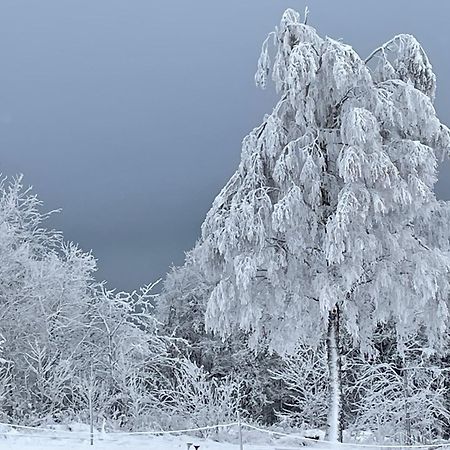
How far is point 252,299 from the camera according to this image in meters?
13.2

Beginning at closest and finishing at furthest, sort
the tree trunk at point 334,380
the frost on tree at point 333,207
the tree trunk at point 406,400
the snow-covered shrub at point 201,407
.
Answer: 1. the frost on tree at point 333,207
2. the tree trunk at point 334,380
3. the snow-covered shrub at point 201,407
4. the tree trunk at point 406,400

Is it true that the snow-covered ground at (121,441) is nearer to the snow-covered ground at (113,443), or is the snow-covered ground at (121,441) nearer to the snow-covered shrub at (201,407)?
the snow-covered ground at (113,443)

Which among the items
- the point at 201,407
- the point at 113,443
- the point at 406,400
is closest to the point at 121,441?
the point at 113,443

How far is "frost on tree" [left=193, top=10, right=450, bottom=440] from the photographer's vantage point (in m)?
12.5

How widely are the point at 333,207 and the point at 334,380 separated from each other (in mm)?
3467

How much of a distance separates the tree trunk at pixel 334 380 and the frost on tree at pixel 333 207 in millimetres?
23

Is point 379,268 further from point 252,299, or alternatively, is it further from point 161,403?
point 161,403

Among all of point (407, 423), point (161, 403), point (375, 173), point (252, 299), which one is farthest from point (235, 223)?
point (407, 423)

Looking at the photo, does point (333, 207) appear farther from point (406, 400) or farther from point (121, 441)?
point (406, 400)

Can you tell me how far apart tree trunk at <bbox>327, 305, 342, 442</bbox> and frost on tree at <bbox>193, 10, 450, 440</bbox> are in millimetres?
23

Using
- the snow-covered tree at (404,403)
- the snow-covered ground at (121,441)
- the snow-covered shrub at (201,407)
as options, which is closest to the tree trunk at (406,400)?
the snow-covered tree at (404,403)

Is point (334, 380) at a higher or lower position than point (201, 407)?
higher

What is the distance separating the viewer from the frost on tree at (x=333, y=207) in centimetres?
1249

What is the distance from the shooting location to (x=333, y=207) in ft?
44.1
